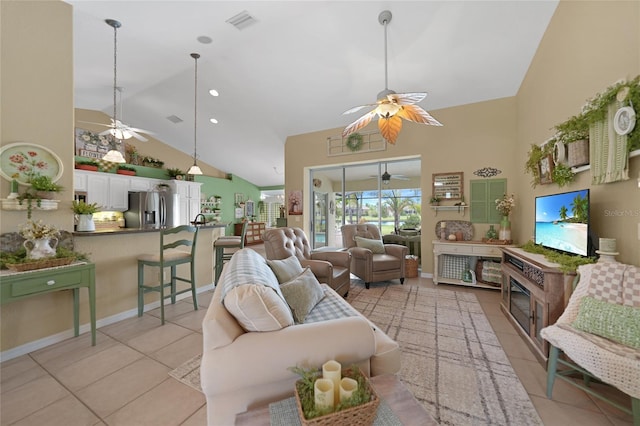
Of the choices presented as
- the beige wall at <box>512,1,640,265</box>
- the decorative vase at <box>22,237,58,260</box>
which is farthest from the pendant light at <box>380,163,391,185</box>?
the decorative vase at <box>22,237,58,260</box>

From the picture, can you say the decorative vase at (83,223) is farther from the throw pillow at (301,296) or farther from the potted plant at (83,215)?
the throw pillow at (301,296)

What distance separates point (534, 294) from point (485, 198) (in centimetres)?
240

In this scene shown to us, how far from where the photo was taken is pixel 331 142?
17.7ft

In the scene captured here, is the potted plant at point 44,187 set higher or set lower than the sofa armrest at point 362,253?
higher

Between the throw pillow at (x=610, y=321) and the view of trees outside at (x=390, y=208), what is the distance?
352 cm

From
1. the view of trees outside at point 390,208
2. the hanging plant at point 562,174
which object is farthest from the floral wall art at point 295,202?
the hanging plant at point 562,174

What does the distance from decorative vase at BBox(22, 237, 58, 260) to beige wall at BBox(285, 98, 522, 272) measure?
460 cm

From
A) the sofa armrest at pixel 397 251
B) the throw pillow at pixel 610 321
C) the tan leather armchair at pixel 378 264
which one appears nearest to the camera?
the throw pillow at pixel 610 321

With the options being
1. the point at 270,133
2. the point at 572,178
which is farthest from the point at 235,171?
the point at 572,178

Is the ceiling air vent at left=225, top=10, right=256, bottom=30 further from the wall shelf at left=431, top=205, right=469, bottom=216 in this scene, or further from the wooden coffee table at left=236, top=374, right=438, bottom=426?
the wall shelf at left=431, top=205, right=469, bottom=216

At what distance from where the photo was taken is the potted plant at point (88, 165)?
5.41 m

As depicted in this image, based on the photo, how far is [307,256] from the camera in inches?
137

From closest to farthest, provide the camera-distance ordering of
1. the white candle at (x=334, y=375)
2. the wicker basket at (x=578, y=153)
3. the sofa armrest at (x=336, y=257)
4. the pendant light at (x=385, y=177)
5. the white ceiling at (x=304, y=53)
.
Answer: the white candle at (x=334, y=375) → the wicker basket at (x=578, y=153) → the white ceiling at (x=304, y=53) → the sofa armrest at (x=336, y=257) → the pendant light at (x=385, y=177)

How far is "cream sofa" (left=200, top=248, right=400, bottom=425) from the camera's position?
1062 mm
